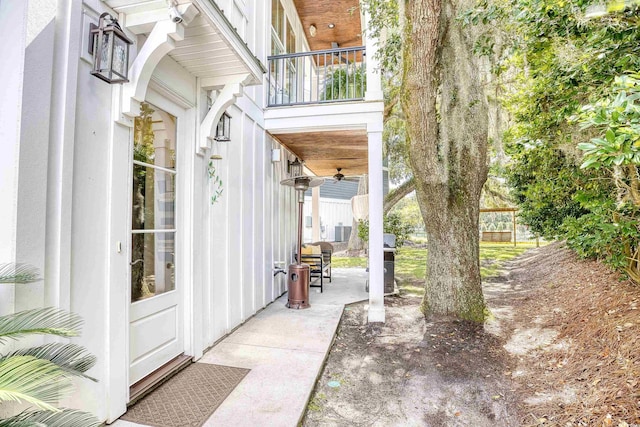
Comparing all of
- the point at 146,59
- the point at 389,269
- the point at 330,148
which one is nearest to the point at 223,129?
the point at 146,59

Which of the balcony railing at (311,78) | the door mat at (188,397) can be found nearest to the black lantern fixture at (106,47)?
the door mat at (188,397)

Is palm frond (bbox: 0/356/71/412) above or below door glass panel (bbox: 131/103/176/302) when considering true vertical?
below

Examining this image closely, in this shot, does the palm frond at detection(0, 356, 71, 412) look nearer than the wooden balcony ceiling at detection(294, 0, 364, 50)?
Yes

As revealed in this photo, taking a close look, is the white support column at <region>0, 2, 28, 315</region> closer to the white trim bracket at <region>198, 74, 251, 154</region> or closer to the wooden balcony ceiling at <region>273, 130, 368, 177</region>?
the white trim bracket at <region>198, 74, 251, 154</region>

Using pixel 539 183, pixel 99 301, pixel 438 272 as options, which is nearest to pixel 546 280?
pixel 539 183

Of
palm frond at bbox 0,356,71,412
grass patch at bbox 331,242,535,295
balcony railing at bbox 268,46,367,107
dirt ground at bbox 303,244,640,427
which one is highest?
balcony railing at bbox 268,46,367,107

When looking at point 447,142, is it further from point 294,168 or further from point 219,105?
point 294,168

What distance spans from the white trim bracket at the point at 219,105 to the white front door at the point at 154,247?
0.26 meters

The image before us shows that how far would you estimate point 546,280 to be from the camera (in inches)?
258

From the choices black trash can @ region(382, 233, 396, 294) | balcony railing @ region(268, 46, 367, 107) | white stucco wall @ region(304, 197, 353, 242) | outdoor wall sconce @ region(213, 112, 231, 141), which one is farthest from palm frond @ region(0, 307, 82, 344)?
white stucco wall @ region(304, 197, 353, 242)

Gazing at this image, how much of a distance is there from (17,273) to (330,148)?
5.61 m

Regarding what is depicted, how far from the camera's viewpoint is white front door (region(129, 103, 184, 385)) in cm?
262

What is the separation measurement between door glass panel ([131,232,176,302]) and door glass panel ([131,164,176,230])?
0.32 feet

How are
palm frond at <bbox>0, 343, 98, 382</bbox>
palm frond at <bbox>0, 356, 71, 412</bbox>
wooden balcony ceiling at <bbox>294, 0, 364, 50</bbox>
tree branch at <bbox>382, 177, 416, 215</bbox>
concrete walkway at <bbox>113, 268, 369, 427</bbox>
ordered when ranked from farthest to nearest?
tree branch at <bbox>382, 177, 416, 215</bbox>, wooden balcony ceiling at <bbox>294, 0, 364, 50</bbox>, concrete walkway at <bbox>113, 268, 369, 427</bbox>, palm frond at <bbox>0, 343, 98, 382</bbox>, palm frond at <bbox>0, 356, 71, 412</bbox>
